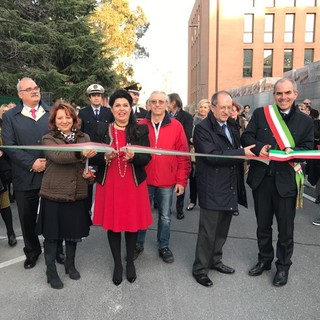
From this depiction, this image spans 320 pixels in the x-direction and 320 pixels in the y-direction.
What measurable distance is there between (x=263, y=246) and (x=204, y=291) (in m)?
0.84

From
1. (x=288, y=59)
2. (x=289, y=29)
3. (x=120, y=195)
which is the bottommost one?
(x=120, y=195)

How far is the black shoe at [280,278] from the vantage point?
3.55 meters

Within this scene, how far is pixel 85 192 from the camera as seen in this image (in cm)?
357

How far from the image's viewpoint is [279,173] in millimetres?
3449

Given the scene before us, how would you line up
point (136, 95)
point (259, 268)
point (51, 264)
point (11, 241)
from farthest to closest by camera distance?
point (136, 95) → point (11, 241) → point (259, 268) → point (51, 264)

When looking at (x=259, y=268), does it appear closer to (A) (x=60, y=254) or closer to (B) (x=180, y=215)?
(B) (x=180, y=215)

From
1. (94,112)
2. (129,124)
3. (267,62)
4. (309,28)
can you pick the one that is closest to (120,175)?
(129,124)

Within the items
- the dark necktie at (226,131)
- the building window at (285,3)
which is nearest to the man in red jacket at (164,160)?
the dark necktie at (226,131)

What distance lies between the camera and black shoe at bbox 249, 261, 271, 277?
380 centimetres

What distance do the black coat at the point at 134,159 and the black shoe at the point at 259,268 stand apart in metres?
1.59

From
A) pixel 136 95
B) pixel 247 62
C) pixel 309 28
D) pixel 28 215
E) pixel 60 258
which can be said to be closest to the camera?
pixel 28 215

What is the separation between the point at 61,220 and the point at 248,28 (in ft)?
134

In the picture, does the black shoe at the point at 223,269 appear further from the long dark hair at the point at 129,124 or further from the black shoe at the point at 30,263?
the black shoe at the point at 30,263

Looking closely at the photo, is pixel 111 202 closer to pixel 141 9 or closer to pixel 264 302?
pixel 264 302
